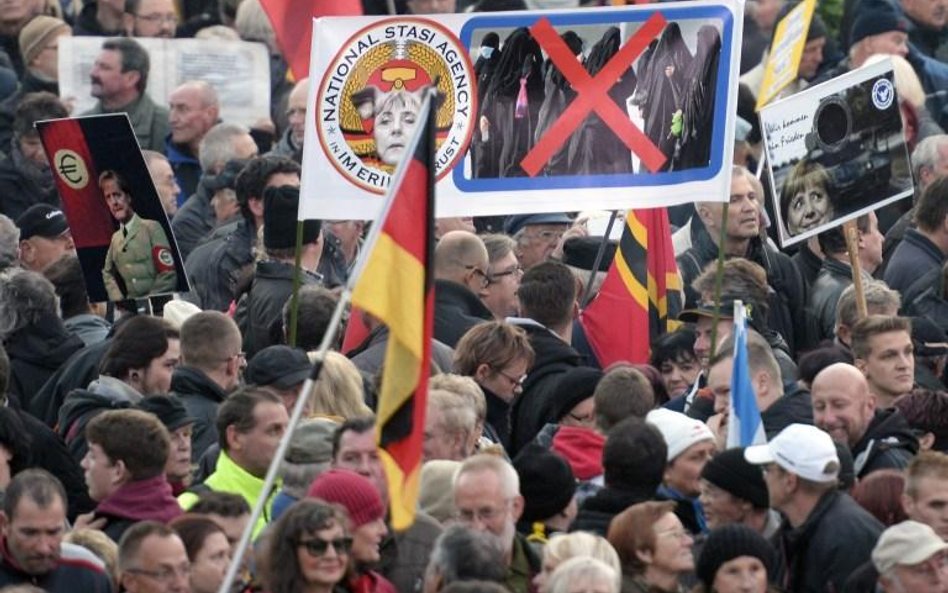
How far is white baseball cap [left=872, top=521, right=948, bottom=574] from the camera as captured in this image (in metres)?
9.91

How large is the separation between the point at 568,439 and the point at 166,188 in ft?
15.8

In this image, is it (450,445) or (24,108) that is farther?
(24,108)

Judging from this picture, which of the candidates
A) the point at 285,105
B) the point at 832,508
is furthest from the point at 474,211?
the point at 285,105

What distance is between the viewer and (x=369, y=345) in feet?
41.7

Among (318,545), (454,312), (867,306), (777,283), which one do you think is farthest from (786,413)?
(318,545)

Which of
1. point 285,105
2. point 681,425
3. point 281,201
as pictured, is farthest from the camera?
point 285,105

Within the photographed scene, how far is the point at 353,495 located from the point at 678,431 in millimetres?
2029

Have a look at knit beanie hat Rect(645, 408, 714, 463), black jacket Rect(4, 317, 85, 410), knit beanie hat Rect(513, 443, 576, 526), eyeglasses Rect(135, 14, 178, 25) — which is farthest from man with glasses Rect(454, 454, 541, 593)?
eyeglasses Rect(135, 14, 178, 25)

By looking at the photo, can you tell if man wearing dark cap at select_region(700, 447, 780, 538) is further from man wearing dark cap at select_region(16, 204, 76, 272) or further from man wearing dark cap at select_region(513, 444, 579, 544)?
man wearing dark cap at select_region(16, 204, 76, 272)

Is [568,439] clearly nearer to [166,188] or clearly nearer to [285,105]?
[166,188]

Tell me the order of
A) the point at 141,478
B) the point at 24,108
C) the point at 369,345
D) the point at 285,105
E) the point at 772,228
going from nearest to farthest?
1. the point at 141,478
2. the point at 369,345
3. the point at 24,108
4. the point at 772,228
5. the point at 285,105

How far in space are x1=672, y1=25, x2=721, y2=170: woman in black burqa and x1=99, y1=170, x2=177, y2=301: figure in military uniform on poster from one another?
228cm

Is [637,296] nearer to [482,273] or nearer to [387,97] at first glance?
[482,273]

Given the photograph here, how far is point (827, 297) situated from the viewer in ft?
47.6
